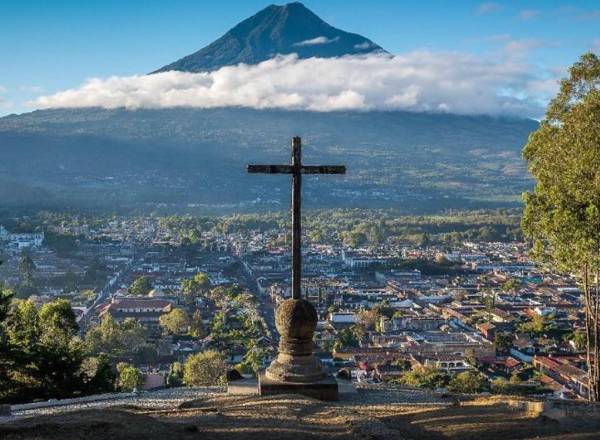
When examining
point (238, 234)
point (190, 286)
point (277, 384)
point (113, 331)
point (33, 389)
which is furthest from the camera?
point (238, 234)

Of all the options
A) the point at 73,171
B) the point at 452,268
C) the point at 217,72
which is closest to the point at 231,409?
the point at 452,268

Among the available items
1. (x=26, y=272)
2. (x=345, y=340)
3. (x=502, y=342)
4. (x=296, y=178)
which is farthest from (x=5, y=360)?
(x=26, y=272)

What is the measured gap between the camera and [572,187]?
9.15m

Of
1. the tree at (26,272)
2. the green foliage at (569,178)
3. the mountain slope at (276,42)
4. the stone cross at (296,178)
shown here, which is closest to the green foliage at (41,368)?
the stone cross at (296,178)

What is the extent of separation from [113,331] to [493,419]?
2184 centimetres

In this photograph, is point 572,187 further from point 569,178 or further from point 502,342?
point 502,342

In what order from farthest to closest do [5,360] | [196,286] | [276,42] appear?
[276,42]
[196,286]
[5,360]

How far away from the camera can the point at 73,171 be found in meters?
118

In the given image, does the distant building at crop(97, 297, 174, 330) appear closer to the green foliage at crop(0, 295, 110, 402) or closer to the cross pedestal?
the green foliage at crop(0, 295, 110, 402)

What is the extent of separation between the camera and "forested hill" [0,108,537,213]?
355 feet

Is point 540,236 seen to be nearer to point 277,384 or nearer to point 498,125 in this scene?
point 277,384

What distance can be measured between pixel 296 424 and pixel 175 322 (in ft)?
83.2

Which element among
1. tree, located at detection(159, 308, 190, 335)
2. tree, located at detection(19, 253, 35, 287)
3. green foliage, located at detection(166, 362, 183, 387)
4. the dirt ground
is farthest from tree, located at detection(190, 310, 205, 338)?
the dirt ground

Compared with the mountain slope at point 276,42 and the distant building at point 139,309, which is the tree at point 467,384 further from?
the mountain slope at point 276,42
